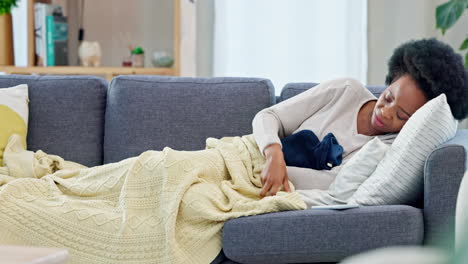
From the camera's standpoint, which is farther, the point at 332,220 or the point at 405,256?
the point at 332,220

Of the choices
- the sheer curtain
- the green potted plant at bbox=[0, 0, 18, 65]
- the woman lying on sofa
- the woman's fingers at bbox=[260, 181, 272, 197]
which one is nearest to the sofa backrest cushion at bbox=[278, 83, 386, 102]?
the woman lying on sofa

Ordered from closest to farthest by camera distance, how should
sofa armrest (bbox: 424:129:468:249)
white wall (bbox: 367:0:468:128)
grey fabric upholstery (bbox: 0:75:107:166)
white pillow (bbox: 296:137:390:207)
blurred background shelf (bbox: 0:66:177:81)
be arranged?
1. sofa armrest (bbox: 424:129:468:249)
2. white pillow (bbox: 296:137:390:207)
3. grey fabric upholstery (bbox: 0:75:107:166)
4. blurred background shelf (bbox: 0:66:177:81)
5. white wall (bbox: 367:0:468:128)

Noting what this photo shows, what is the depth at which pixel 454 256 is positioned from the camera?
0.21 metres

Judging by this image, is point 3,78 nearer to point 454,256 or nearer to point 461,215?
point 461,215

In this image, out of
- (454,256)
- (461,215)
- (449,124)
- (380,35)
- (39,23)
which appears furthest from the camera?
(380,35)

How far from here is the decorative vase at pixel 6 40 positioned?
152 inches

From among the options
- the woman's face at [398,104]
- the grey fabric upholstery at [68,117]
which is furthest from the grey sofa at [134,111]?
the woman's face at [398,104]

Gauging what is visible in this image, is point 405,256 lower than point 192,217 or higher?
higher

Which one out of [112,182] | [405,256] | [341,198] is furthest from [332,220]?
[405,256]

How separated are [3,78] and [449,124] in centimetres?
166

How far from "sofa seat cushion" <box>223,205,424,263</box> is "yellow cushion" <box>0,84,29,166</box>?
1050 mm

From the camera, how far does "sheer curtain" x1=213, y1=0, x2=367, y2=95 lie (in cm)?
411

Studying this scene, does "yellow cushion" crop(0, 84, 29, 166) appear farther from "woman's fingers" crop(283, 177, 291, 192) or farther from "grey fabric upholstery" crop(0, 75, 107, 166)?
"woman's fingers" crop(283, 177, 291, 192)

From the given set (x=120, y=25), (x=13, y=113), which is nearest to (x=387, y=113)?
(x=13, y=113)
